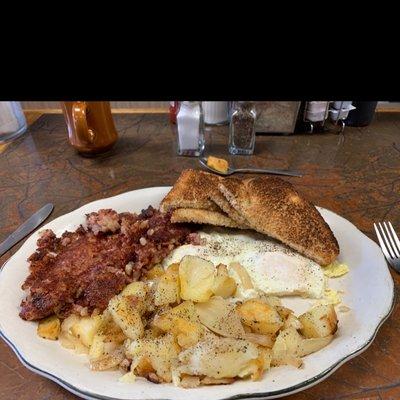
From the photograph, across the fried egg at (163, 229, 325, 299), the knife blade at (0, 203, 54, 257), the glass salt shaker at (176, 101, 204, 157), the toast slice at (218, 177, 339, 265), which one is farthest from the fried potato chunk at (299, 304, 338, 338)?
the glass salt shaker at (176, 101, 204, 157)

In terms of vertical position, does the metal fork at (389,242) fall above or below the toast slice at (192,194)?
below

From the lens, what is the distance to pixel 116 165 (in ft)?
6.93

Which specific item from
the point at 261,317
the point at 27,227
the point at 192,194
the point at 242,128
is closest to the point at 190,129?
the point at 242,128

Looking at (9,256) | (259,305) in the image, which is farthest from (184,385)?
(9,256)

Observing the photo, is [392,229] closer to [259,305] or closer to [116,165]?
[259,305]

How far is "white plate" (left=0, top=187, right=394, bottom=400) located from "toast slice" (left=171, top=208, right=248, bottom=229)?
417 mm

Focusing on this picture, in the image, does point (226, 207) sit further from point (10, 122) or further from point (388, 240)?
point (10, 122)

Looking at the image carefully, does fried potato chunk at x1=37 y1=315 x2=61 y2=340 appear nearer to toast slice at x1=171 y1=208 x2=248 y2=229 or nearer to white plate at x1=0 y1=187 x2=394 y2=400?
white plate at x1=0 y1=187 x2=394 y2=400

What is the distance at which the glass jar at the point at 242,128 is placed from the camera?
81.7 inches

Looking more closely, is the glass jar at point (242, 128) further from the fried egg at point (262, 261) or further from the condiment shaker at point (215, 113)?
the fried egg at point (262, 261)

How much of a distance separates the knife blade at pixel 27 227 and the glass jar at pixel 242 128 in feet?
3.47

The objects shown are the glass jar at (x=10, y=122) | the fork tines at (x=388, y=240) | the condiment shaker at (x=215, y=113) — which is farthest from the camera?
the condiment shaker at (x=215, y=113)

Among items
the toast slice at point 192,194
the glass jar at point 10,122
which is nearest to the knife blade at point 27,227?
the toast slice at point 192,194
